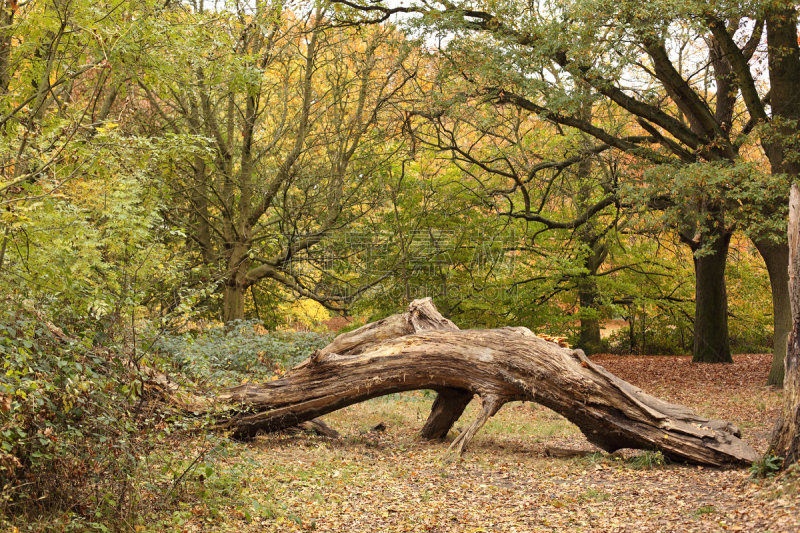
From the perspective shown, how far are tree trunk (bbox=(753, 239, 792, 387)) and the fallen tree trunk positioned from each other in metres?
5.77

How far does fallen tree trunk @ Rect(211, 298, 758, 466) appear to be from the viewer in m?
6.37

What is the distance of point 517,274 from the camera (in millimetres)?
15758

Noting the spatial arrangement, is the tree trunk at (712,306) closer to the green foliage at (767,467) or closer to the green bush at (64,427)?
the green foliage at (767,467)

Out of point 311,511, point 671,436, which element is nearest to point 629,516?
point 671,436

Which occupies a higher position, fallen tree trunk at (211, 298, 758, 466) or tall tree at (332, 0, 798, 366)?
tall tree at (332, 0, 798, 366)

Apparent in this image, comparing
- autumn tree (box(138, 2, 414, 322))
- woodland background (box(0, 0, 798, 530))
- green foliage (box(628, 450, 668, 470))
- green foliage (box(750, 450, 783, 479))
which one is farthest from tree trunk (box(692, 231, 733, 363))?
green foliage (box(750, 450, 783, 479))

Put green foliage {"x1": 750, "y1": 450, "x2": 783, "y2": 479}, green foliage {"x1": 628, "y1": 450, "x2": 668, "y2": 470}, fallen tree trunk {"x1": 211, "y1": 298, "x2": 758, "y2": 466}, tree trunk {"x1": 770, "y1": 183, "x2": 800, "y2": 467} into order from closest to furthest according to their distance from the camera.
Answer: tree trunk {"x1": 770, "y1": 183, "x2": 800, "y2": 467} → green foliage {"x1": 750, "y1": 450, "x2": 783, "y2": 479} → green foliage {"x1": 628, "y1": 450, "x2": 668, "y2": 470} → fallen tree trunk {"x1": 211, "y1": 298, "x2": 758, "y2": 466}

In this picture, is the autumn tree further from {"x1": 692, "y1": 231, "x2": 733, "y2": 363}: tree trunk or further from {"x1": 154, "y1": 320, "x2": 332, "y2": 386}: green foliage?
{"x1": 692, "y1": 231, "x2": 733, "y2": 363}: tree trunk

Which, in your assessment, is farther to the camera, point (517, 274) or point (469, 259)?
point (517, 274)

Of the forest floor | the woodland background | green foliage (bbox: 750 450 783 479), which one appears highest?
the woodland background

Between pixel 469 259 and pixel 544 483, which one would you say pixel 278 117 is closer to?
pixel 469 259

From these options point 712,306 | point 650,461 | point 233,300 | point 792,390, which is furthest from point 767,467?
point 233,300

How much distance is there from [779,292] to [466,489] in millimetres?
8326

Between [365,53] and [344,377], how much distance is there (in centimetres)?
878
